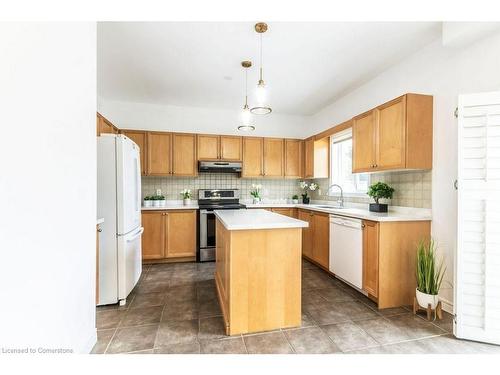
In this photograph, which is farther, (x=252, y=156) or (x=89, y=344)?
(x=252, y=156)

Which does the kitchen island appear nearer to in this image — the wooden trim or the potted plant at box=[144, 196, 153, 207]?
the wooden trim

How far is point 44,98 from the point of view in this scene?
1.21 meters

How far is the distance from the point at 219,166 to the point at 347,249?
2.55m

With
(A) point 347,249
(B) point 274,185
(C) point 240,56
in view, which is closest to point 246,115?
(C) point 240,56

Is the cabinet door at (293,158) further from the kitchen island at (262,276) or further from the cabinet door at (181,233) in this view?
the kitchen island at (262,276)

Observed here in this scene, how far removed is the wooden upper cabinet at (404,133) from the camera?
236 centimetres

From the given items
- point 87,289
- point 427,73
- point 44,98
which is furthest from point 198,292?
point 427,73

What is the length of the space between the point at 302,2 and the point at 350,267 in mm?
2696

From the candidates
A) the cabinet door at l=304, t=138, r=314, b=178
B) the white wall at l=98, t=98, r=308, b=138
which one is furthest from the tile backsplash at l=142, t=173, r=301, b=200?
the white wall at l=98, t=98, r=308, b=138

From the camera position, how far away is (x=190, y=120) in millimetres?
4492

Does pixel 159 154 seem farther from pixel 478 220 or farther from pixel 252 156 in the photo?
pixel 478 220

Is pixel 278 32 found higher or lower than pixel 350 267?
higher

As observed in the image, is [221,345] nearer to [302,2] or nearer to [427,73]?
[302,2]

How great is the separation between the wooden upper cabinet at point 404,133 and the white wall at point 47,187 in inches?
113
